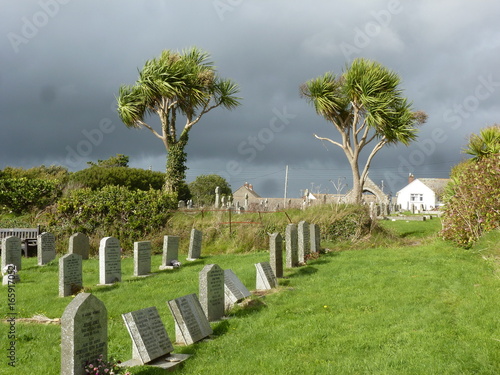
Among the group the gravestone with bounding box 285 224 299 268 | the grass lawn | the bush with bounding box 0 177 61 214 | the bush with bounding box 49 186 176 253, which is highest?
the bush with bounding box 0 177 61 214

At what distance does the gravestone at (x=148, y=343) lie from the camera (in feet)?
19.5

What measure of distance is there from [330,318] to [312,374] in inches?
Answer: 89.6

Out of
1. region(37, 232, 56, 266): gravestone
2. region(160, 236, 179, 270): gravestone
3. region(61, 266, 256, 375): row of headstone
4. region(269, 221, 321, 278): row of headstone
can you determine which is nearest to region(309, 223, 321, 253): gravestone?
region(269, 221, 321, 278): row of headstone

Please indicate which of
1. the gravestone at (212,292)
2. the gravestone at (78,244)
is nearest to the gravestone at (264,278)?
the gravestone at (212,292)

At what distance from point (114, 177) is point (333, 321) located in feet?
92.8

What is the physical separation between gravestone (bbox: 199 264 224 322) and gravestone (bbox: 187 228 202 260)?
734cm

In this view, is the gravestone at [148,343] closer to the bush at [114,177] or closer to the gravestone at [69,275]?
the gravestone at [69,275]

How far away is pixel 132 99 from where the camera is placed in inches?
1180

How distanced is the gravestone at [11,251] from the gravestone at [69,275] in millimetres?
3630

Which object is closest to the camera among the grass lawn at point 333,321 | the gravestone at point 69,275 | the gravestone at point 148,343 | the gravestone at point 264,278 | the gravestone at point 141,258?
the grass lawn at point 333,321

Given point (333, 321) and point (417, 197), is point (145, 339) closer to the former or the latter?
point (333, 321)

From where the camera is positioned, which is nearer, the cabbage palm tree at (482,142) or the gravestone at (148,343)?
the gravestone at (148,343)

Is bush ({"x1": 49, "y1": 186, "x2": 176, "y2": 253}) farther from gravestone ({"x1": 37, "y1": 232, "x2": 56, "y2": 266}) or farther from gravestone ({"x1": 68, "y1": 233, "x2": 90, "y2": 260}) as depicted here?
gravestone ({"x1": 37, "y1": 232, "x2": 56, "y2": 266})

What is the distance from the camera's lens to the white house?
75438 mm
